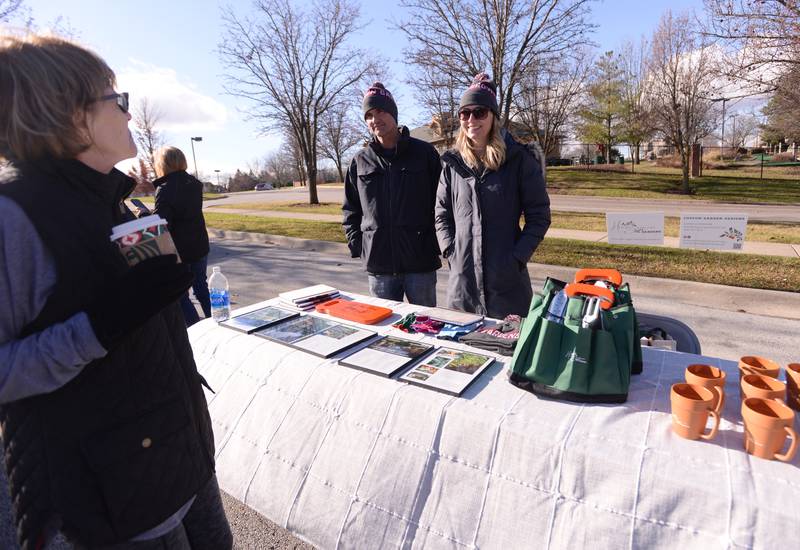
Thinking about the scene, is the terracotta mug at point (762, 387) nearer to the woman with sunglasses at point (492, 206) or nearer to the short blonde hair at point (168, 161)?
the woman with sunglasses at point (492, 206)

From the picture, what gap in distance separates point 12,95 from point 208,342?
69.2 inches

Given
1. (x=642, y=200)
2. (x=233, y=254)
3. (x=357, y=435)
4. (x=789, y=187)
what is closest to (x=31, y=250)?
(x=357, y=435)

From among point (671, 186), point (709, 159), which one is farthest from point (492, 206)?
point (709, 159)

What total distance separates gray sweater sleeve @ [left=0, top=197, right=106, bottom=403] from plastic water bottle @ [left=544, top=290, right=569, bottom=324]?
1.42m

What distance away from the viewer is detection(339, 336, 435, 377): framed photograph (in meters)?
2.01

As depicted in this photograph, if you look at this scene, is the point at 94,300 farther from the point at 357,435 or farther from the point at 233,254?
the point at 233,254

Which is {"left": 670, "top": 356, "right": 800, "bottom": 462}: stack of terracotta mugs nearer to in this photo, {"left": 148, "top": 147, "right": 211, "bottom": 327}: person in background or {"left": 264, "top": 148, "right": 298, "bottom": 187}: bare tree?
{"left": 148, "top": 147, "right": 211, "bottom": 327}: person in background

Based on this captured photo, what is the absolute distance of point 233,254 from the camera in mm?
9961

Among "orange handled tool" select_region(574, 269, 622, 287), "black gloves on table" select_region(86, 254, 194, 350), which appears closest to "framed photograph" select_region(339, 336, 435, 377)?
"orange handled tool" select_region(574, 269, 622, 287)

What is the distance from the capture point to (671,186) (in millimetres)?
24609

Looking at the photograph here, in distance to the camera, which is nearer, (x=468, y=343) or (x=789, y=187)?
(x=468, y=343)

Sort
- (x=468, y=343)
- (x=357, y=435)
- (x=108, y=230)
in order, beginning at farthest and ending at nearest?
(x=468, y=343), (x=357, y=435), (x=108, y=230)

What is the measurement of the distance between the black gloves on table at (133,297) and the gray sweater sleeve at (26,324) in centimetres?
3

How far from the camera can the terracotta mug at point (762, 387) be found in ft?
4.58
